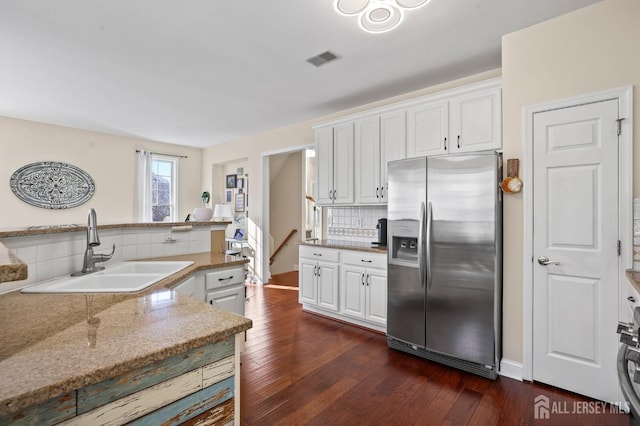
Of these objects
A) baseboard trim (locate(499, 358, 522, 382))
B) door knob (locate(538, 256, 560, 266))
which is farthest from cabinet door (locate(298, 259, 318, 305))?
door knob (locate(538, 256, 560, 266))

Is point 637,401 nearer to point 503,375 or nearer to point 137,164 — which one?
point 503,375

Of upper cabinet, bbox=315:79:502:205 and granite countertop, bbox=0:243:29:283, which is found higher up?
upper cabinet, bbox=315:79:502:205

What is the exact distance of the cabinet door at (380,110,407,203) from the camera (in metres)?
3.11

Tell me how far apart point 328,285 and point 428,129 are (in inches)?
77.2

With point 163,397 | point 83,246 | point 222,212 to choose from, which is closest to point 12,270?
point 163,397

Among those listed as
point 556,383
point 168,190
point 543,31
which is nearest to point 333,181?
point 543,31

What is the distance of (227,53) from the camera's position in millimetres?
2613

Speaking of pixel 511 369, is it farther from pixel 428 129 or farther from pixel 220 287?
pixel 220 287

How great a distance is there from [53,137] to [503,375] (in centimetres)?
636

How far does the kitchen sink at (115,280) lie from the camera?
145cm

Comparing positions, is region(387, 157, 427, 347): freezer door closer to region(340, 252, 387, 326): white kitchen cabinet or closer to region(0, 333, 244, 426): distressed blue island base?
region(340, 252, 387, 326): white kitchen cabinet

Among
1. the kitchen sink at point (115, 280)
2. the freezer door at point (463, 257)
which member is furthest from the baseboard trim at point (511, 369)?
the kitchen sink at point (115, 280)

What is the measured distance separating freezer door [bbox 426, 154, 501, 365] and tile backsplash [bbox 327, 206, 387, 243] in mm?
1202

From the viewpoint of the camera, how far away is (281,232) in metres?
6.17
